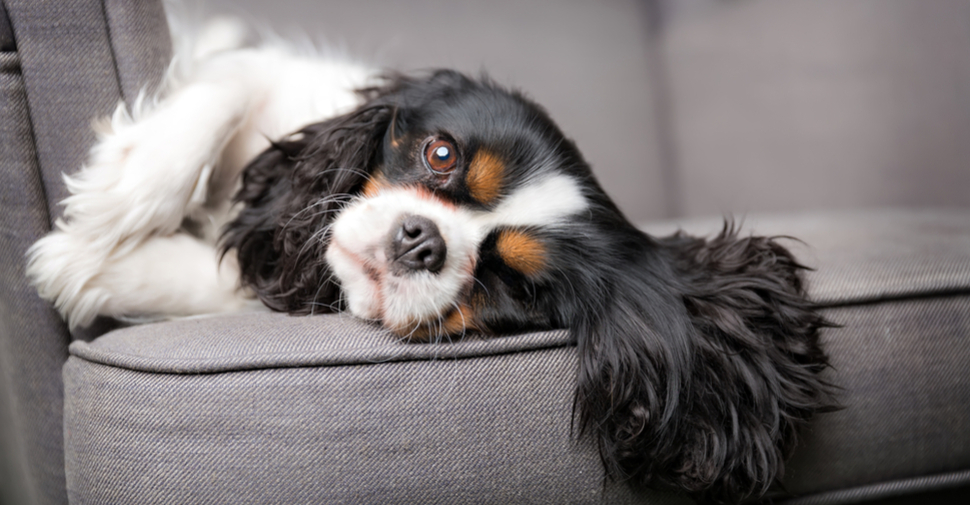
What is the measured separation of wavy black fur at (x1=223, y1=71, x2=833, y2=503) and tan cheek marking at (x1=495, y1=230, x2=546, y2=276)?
0.04 ft

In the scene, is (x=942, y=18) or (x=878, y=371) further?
(x=942, y=18)

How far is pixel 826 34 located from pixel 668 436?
259 centimetres

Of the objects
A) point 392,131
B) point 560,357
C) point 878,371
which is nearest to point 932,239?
point 878,371

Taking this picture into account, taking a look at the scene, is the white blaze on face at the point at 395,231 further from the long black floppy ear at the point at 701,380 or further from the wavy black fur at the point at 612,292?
the long black floppy ear at the point at 701,380

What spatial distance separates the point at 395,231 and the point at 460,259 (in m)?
0.12

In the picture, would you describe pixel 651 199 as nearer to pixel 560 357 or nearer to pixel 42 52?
pixel 560 357

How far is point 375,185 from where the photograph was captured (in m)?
1.21

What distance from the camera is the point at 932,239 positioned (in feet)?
4.70

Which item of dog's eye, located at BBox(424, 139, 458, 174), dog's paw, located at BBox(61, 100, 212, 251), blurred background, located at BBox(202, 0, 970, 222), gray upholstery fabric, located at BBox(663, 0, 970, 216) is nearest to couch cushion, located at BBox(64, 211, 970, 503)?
dog's paw, located at BBox(61, 100, 212, 251)

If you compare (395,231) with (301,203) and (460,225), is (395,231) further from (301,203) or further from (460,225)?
(301,203)

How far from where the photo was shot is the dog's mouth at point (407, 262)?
39.5 inches

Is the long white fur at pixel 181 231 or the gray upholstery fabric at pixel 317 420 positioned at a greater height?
the long white fur at pixel 181 231

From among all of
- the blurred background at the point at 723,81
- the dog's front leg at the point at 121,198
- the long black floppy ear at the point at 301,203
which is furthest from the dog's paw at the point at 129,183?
the blurred background at the point at 723,81

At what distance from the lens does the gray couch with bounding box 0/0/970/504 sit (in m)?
0.80
